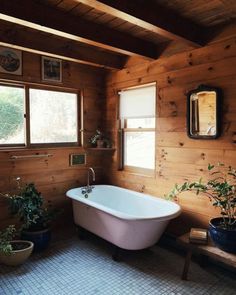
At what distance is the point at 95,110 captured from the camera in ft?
13.1

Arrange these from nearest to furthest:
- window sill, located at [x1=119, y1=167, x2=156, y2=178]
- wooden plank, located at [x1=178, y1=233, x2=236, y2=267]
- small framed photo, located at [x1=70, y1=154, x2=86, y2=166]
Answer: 1. wooden plank, located at [x1=178, y1=233, x2=236, y2=267]
2. window sill, located at [x1=119, y1=167, x2=156, y2=178]
3. small framed photo, located at [x1=70, y1=154, x2=86, y2=166]

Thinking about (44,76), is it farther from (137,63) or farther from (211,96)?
(211,96)

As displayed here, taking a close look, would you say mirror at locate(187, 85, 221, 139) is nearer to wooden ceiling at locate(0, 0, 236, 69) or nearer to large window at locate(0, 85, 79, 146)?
wooden ceiling at locate(0, 0, 236, 69)

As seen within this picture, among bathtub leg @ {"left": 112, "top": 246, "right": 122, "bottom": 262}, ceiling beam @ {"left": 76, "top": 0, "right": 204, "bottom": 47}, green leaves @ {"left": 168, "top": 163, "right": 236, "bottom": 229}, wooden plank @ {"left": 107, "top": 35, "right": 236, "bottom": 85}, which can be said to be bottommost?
bathtub leg @ {"left": 112, "top": 246, "right": 122, "bottom": 262}

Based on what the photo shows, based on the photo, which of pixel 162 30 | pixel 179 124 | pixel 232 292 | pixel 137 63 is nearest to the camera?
pixel 232 292

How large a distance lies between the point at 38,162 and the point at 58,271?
4.64ft

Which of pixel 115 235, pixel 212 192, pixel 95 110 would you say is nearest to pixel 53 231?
pixel 115 235

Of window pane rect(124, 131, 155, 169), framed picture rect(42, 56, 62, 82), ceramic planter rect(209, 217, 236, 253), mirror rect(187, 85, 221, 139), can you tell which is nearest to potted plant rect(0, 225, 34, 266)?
window pane rect(124, 131, 155, 169)

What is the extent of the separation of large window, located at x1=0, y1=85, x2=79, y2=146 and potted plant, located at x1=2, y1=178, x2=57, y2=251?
26.2 inches

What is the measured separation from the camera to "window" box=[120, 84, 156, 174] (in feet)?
11.1

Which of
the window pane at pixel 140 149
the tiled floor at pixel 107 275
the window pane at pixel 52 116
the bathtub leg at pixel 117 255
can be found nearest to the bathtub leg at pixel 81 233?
the tiled floor at pixel 107 275

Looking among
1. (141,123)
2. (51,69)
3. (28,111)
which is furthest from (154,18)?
(28,111)

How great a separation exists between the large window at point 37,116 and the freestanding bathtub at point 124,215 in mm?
855

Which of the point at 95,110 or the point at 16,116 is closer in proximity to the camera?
the point at 16,116
